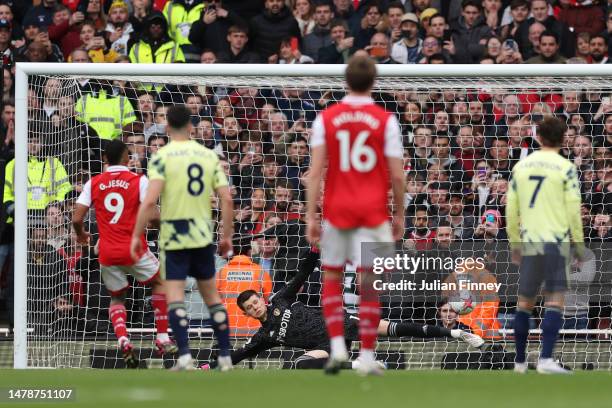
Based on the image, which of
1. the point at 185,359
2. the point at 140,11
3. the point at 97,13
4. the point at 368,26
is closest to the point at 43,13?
the point at 97,13

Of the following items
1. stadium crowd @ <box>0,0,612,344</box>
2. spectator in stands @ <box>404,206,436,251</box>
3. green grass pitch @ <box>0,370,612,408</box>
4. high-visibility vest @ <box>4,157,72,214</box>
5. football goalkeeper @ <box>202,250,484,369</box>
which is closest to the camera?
green grass pitch @ <box>0,370,612,408</box>

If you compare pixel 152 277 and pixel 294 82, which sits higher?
pixel 294 82

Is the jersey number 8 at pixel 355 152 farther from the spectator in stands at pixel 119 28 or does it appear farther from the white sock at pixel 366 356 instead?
the spectator in stands at pixel 119 28

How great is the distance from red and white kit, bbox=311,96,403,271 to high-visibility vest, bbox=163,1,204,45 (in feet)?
29.4

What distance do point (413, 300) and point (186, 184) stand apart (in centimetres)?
510

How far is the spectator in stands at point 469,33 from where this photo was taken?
17.0 m

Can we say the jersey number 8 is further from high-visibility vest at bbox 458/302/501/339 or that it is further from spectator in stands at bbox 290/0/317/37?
spectator in stands at bbox 290/0/317/37

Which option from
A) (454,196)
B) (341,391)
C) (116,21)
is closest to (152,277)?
(454,196)

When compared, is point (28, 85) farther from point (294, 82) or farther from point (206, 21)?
point (206, 21)

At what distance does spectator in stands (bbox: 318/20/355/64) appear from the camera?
679 inches

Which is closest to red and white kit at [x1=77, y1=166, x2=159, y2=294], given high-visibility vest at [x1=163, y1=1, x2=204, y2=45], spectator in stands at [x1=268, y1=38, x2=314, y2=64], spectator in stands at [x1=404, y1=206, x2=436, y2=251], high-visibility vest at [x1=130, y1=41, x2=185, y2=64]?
spectator in stands at [x1=404, y1=206, x2=436, y2=251]

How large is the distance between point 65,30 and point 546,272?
31.4 ft

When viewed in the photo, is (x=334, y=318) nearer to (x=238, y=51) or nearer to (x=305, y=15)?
(x=238, y=51)

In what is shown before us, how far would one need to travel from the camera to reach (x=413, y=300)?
14.6 metres
